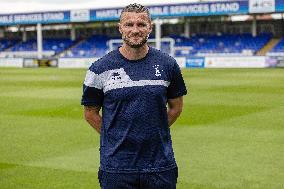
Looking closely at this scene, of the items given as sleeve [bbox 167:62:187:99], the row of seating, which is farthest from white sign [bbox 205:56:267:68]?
sleeve [bbox 167:62:187:99]

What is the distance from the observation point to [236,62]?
50.8m

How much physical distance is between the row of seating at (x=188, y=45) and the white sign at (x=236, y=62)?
27.0 feet

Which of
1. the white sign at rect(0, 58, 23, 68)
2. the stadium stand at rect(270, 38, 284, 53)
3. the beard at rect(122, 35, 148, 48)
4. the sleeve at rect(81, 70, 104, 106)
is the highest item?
the beard at rect(122, 35, 148, 48)

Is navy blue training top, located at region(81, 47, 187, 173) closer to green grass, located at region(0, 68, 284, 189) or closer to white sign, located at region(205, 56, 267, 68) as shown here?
green grass, located at region(0, 68, 284, 189)

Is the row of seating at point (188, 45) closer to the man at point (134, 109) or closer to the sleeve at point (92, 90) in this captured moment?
the sleeve at point (92, 90)

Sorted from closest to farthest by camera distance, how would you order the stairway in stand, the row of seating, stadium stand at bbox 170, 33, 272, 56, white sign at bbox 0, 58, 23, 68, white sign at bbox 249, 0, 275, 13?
white sign at bbox 249, 0, 275, 13
the stairway in stand
white sign at bbox 0, 58, 23, 68
stadium stand at bbox 170, 33, 272, 56
the row of seating

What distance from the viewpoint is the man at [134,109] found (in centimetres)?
462

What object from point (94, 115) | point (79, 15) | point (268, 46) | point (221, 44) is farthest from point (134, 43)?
point (79, 15)

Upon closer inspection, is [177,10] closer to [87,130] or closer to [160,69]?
[87,130]

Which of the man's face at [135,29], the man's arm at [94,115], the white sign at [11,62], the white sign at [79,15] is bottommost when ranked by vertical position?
the white sign at [11,62]

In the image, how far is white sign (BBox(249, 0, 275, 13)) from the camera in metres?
58.7

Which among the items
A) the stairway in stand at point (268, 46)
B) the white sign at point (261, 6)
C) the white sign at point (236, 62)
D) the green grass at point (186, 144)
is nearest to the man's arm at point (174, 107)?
the green grass at point (186, 144)

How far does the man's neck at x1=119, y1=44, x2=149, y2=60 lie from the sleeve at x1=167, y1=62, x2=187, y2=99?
32 cm

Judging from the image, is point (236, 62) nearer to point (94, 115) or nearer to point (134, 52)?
point (94, 115)
